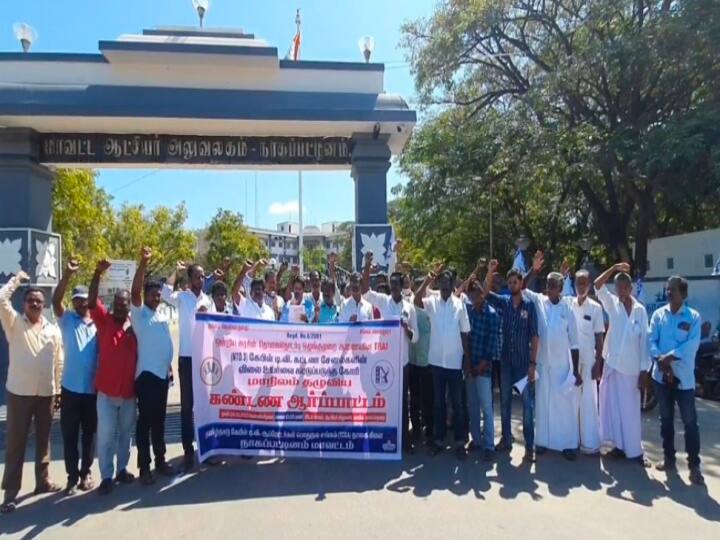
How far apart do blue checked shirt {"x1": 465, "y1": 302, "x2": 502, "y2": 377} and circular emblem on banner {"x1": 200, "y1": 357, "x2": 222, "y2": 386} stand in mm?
2490

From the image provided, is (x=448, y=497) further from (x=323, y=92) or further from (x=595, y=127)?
(x=595, y=127)

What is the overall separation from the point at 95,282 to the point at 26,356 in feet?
2.70

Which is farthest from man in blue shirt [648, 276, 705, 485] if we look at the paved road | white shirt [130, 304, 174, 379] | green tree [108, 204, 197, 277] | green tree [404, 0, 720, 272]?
green tree [108, 204, 197, 277]

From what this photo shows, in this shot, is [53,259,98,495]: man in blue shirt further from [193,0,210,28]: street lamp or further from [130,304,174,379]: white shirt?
[193,0,210,28]: street lamp

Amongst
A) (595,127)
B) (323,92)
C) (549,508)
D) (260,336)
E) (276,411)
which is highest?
(595,127)

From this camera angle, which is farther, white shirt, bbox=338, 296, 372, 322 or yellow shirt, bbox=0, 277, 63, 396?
white shirt, bbox=338, 296, 372, 322

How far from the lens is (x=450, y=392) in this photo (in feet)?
20.5

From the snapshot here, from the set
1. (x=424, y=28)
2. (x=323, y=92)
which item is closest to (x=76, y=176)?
(x=424, y=28)

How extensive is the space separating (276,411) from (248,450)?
1.47ft

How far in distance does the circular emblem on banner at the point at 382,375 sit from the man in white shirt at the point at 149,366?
195 centimetres

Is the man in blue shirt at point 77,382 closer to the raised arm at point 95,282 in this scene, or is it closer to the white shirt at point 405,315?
the raised arm at point 95,282

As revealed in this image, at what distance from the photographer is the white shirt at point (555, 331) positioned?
6.13m

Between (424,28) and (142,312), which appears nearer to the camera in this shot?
(142,312)

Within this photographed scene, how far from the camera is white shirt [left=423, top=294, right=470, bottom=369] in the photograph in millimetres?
6098
